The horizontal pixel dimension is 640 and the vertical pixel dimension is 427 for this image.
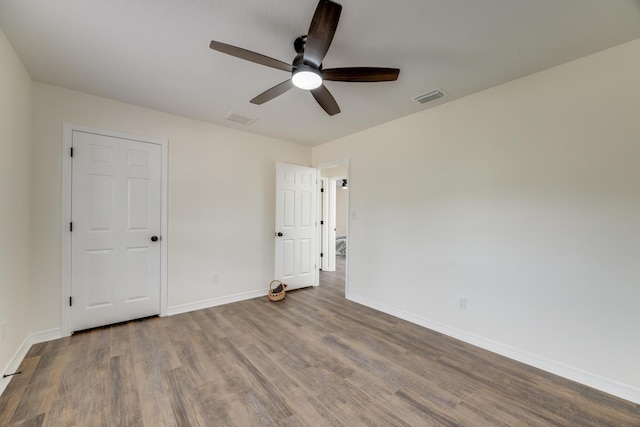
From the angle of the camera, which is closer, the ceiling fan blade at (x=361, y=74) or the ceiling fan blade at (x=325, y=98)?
the ceiling fan blade at (x=361, y=74)

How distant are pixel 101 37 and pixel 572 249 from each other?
12.9 feet

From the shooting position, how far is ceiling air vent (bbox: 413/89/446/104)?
A: 261cm

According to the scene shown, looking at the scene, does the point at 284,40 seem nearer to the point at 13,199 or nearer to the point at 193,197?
the point at 193,197

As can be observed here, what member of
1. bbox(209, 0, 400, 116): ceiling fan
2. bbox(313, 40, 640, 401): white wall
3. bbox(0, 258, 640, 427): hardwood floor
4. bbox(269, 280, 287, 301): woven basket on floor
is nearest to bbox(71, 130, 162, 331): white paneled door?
bbox(0, 258, 640, 427): hardwood floor

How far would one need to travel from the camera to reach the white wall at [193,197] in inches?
101

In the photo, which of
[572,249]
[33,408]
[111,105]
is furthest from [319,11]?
[33,408]

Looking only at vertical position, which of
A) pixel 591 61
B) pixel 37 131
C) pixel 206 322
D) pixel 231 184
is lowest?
pixel 206 322

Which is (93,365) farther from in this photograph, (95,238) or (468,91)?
(468,91)

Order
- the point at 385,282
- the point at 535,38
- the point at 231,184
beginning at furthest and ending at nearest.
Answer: the point at 231,184, the point at 385,282, the point at 535,38

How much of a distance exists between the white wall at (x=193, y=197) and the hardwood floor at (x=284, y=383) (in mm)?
696

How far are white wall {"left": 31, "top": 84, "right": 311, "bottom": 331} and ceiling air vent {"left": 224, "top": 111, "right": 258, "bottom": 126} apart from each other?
1.16 ft

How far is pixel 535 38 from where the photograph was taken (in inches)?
71.8

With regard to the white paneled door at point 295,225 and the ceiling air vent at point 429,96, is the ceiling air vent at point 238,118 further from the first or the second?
the ceiling air vent at point 429,96

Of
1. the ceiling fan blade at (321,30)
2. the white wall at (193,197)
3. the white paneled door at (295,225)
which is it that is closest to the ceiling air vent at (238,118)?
the white wall at (193,197)
